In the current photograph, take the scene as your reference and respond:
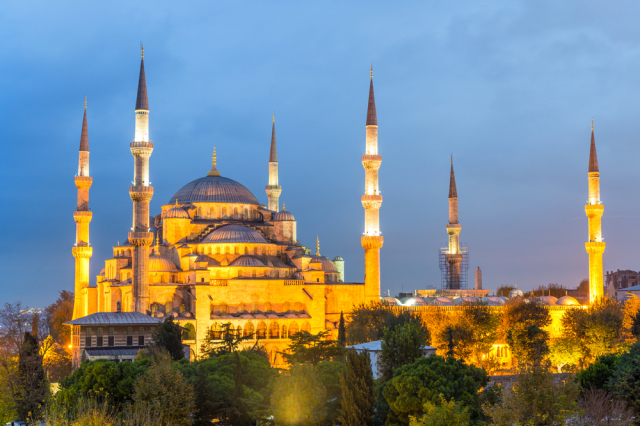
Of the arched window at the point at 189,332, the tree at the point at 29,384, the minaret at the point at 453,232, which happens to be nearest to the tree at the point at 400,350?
the tree at the point at 29,384

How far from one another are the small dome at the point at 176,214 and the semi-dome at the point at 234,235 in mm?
1868

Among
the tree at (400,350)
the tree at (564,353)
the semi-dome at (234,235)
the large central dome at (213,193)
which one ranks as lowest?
the tree at (564,353)

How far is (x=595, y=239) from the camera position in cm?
4688

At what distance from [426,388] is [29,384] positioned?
1126 centimetres

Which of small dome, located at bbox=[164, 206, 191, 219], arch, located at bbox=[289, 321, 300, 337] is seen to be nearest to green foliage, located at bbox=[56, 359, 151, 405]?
arch, located at bbox=[289, 321, 300, 337]

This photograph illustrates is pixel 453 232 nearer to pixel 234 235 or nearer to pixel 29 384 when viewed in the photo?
pixel 234 235

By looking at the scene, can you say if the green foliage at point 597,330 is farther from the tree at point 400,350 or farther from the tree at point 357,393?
the tree at point 357,393

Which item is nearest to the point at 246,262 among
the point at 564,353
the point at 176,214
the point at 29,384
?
the point at 176,214

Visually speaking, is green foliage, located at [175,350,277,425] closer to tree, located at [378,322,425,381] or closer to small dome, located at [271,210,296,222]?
tree, located at [378,322,425,381]

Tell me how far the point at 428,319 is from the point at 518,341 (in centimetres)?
569

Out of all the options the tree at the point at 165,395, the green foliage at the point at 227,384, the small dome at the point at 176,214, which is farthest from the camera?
the small dome at the point at 176,214

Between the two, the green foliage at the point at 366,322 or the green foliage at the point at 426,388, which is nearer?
the green foliage at the point at 426,388

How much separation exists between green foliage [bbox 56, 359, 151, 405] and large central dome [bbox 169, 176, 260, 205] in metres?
26.8

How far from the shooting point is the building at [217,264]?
38812mm
